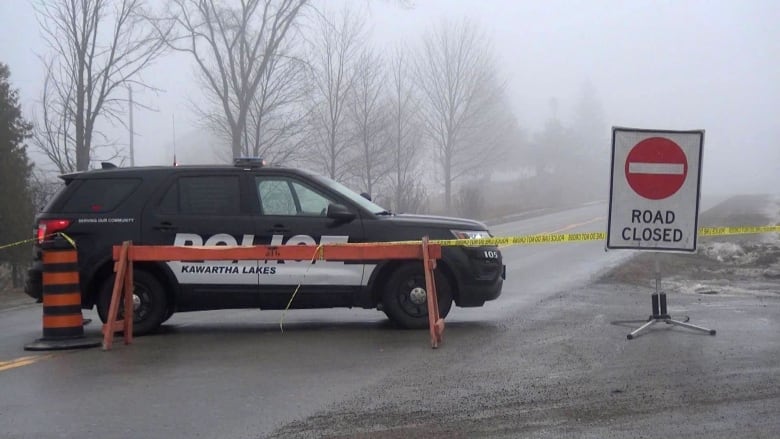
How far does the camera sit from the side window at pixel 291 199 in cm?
899

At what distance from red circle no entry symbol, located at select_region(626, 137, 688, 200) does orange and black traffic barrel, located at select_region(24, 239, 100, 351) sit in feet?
18.7

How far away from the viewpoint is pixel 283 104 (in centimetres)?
2712

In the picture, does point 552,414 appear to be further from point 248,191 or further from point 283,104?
point 283,104

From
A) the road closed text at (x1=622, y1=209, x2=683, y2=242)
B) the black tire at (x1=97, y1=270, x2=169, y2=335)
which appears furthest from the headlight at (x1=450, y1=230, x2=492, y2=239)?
the black tire at (x1=97, y1=270, x2=169, y2=335)

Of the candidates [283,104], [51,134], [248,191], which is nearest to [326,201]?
[248,191]

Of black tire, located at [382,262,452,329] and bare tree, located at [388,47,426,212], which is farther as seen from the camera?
bare tree, located at [388,47,426,212]

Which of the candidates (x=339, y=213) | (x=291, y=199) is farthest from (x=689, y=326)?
(x=291, y=199)

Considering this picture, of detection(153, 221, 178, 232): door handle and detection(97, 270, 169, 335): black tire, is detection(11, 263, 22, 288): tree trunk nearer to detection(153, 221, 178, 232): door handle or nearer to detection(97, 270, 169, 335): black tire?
detection(97, 270, 169, 335): black tire

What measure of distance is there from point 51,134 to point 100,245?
14.5 metres

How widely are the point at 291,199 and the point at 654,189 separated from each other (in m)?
3.77

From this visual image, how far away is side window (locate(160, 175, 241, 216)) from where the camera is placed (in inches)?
356

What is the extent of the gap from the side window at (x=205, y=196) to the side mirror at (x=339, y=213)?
101cm

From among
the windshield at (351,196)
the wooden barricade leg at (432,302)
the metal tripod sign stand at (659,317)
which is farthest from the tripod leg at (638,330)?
the windshield at (351,196)

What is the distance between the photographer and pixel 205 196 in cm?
909
